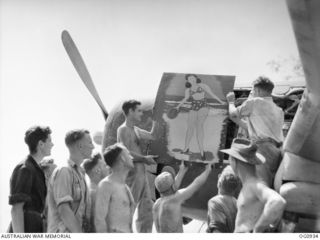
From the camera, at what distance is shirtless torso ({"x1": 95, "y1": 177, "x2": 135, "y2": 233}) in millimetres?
13961

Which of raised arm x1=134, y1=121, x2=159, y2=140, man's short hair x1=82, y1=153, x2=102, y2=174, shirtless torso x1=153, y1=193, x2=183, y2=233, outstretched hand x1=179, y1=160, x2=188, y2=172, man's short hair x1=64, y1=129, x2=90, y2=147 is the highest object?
man's short hair x1=64, y1=129, x2=90, y2=147

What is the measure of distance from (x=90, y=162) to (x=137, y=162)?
138 centimetres

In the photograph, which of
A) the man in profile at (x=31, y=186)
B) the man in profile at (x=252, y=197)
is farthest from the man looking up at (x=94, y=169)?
the man in profile at (x=252, y=197)

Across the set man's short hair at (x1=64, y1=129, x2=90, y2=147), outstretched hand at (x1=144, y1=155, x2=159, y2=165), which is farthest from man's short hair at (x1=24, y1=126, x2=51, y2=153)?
outstretched hand at (x1=144, y1=155, x2=159, y2=165)

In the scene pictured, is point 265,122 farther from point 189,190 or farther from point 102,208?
point 102,208

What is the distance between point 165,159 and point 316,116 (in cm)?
315

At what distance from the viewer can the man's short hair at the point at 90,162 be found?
14.8 m

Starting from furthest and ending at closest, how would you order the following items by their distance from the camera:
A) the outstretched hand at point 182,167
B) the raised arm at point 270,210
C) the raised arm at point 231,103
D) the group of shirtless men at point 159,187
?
1. the outstretched hand at point 182,167
2. the raised arm at point 231,103
3. the group of shirtless men at point 159,187
4. the raised arm at point 270,210

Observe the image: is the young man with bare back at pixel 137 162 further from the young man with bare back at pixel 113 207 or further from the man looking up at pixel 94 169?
the young man with bare back at pixel 113 207

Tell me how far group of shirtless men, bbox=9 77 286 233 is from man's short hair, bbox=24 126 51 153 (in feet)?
0.04

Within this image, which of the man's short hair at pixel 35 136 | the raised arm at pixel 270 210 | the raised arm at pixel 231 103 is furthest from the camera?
the raised arm at pixel 231 103

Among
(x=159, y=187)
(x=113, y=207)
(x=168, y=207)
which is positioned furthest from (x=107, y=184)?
(x=168, y=207)

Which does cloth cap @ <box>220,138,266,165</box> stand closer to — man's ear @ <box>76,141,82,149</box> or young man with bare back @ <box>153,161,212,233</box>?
young man with bare back @ <box>153,161,212,233</box>

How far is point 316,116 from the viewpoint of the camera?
13867 millimetres
